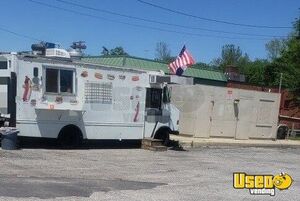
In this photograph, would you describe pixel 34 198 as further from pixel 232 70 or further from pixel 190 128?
pixel 232 70

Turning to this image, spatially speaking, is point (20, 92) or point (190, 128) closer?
point (20, 92)

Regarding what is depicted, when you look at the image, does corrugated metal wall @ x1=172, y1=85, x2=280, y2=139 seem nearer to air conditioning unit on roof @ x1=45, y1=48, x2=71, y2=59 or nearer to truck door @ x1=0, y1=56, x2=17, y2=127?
air conditioning unit on roof @ x1=45, y1=48, x2=71, y2=59

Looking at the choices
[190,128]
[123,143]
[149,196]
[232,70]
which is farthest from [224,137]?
[232,70]

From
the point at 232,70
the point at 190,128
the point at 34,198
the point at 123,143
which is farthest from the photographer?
the point at 232,70

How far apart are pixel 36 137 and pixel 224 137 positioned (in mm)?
11462

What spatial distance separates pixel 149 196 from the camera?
10.2 metres

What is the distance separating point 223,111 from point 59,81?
10565 mm

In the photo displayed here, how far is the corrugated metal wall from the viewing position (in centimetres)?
2492

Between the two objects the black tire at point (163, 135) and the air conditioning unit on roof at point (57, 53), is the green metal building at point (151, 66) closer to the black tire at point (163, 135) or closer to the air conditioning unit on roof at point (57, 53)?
the black tire at point (163, 135)

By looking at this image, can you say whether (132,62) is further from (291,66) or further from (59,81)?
(59,81)

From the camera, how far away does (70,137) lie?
59.1ft

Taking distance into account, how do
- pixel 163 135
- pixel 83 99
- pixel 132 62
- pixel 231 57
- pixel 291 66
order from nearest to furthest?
pixel 83 99 → pixel 163 135 → pixel 132 62 → pixel 291 66 → pixel 231 57

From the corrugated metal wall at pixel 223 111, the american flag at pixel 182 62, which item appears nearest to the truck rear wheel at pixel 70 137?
the corrugated metal wall at pixel 223 111

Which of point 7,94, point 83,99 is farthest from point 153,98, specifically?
point 7,94
